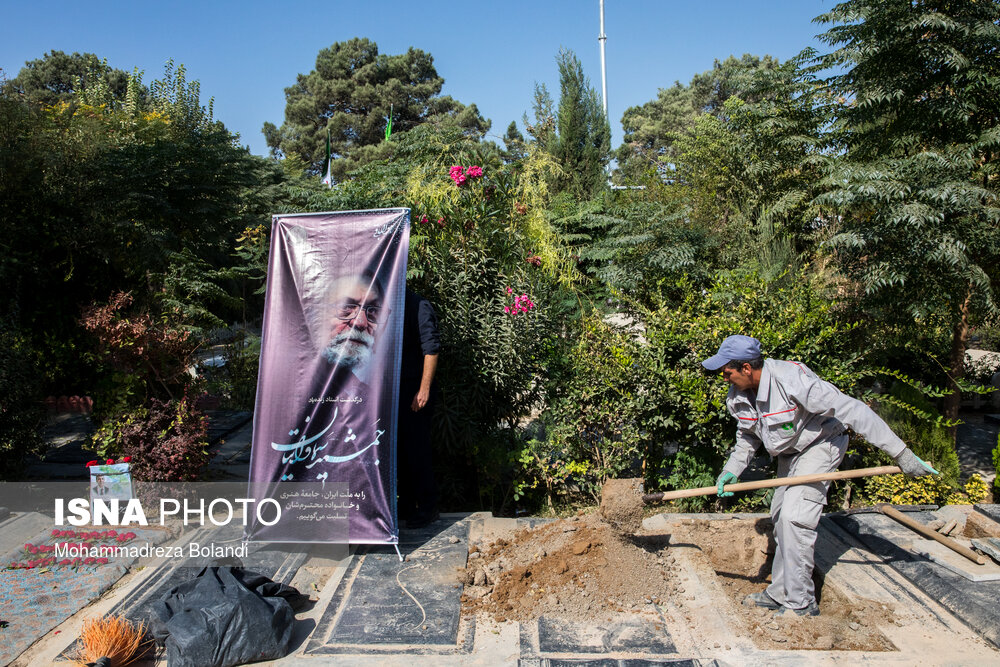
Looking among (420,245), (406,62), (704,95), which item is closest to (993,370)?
(420,245)

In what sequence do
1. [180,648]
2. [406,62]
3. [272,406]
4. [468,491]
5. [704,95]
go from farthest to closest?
[704,95] → [406,62] → [468,491] → [272,406] → [180,648]

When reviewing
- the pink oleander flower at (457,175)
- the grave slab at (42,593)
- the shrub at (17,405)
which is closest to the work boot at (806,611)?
the pink oleander flower at (457,175)

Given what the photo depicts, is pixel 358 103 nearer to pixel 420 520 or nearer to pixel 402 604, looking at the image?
pixel 420 520

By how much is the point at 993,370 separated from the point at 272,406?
35.7 ft

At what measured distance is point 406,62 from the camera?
33.8m

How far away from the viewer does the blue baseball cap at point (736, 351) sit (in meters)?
3.92

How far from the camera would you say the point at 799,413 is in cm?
397

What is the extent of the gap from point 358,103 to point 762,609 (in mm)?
33055

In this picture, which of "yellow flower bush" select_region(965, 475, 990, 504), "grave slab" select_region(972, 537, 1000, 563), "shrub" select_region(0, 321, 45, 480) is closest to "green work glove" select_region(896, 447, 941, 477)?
"grave slab" select_region(972, 537, 1000, 563)

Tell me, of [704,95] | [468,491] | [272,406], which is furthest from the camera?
[704,95]

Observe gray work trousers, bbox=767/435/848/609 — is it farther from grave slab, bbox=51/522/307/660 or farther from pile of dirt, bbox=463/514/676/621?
grave slab, bbox=51/522/307/660

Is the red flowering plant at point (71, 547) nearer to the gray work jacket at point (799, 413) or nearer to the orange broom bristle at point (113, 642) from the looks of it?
the orange broom bristle at point (113, 642)

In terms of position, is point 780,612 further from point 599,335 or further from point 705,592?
point 599,335

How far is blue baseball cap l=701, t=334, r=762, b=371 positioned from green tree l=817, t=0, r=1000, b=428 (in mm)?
2477
